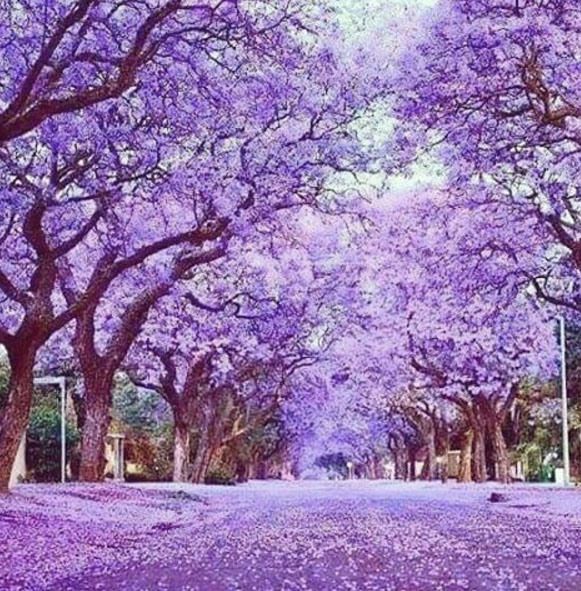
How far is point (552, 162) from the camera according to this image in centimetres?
1911

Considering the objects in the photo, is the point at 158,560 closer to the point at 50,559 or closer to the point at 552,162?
the point at 50,559

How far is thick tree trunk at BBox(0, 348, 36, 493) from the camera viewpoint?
20.0m

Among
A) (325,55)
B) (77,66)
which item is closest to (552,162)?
(325,55)

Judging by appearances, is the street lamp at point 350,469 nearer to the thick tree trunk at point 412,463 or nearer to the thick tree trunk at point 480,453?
the thick tree trunk at point 412,463

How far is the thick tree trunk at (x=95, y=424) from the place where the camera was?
86.1 feet

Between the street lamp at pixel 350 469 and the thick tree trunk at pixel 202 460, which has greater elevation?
the street lamp at pixel 350 469

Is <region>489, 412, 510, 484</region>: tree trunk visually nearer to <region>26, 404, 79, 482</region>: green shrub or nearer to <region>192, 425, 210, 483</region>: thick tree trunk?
<region>192, 425, 210, 483</region>: thick tree trunk

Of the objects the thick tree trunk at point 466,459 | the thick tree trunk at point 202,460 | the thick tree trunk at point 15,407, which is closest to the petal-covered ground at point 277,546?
the thick tree trunk at point 15,407

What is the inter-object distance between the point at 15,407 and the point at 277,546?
26.5 ft

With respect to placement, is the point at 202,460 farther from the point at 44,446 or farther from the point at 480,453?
the point at 480,453

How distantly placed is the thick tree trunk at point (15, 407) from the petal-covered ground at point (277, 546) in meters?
0.57

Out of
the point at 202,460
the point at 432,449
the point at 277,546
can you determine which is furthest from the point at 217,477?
the point at 277,546

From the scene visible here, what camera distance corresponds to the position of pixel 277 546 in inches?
521

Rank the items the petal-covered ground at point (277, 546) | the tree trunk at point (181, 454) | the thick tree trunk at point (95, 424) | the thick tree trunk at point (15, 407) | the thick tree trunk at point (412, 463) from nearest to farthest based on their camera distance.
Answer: the petal-covered ground at point (277, 546)
the thick tree trunk at point (15, 407)
the thick tree trunk at point (95, 424)
the tree trunk at point (181, 454)
the thick tree trunk at point (412, 463)
